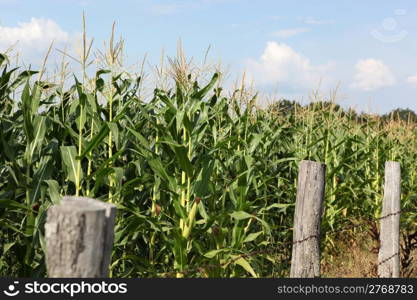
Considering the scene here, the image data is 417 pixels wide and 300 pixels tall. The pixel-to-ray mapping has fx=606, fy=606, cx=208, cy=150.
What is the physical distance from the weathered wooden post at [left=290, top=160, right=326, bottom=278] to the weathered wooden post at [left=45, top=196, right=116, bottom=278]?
2.21 m

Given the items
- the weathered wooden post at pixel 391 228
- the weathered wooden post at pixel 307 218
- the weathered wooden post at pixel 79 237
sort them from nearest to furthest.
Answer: the weathered wooden post at pixel 79 237, the weathered wooden post at pixel 307 218, the weathered wooden post at pixel 391 228

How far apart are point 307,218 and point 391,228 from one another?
1.96m

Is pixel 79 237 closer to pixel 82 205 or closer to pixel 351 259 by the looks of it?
pixel 82 205

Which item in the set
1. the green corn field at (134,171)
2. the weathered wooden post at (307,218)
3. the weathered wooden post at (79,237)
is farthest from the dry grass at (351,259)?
the weathered wooden post at (79,237)

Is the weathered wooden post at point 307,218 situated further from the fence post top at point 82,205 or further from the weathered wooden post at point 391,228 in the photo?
the fence post top at point 82,205

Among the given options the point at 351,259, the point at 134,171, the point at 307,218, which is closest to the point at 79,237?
the point at 307,218

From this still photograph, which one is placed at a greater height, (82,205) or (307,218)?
(307,218)

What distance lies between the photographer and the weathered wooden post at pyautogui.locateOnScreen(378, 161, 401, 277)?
6047mm

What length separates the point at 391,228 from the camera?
604 cm

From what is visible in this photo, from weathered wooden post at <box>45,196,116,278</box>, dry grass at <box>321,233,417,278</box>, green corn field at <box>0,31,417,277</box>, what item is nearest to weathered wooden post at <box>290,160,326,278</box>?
green corn field at <box>0,31,417,277</box>

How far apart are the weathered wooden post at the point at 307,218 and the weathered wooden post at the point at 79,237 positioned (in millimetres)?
2211

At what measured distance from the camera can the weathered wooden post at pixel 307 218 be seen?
4449 millimetres

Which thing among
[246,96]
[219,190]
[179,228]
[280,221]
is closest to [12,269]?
[179,228]

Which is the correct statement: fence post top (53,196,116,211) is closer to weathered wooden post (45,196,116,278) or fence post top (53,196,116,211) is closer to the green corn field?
weathered wooden post (45,196,116,278)
